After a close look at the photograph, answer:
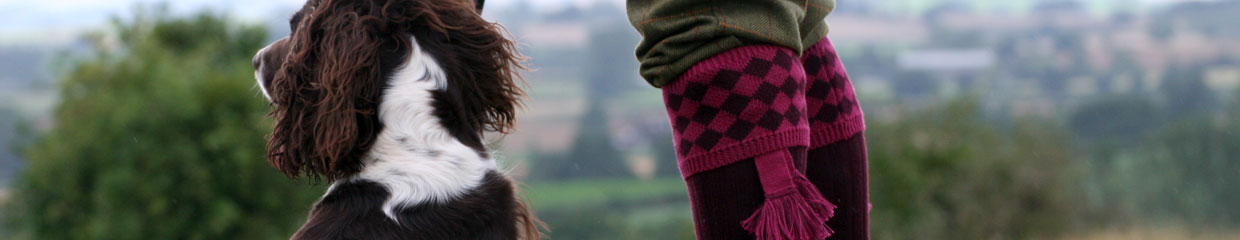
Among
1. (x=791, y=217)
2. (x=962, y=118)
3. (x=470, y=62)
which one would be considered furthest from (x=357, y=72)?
(x=962, y=118)

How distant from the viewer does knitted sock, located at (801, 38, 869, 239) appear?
2938 millimetres

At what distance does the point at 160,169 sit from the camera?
2605 centimetres

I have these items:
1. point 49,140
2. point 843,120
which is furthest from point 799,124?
point 49,140

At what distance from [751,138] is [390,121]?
991 millimetres

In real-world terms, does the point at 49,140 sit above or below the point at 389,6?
below

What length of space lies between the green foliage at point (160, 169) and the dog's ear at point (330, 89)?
904 inches

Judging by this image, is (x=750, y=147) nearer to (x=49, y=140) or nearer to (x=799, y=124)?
(x=799, y=124)

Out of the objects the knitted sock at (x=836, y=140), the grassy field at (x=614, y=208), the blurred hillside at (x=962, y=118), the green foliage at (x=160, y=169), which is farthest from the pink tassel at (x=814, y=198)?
the grassy field at (x=614, y=208)

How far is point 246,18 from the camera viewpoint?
3306cm

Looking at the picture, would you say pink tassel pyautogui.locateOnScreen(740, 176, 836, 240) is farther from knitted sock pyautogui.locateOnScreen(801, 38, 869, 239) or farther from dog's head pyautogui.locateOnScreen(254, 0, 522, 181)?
dog's head pyautogui.locateOnScreen(254, 0, 522, 181)

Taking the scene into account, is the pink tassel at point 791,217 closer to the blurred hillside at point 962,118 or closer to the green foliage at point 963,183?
the blurred hillside at point 962,118

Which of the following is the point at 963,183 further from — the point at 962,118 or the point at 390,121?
the point at 390,121

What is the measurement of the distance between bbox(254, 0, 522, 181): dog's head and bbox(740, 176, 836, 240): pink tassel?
88cm

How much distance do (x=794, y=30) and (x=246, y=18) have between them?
32.9 metres
